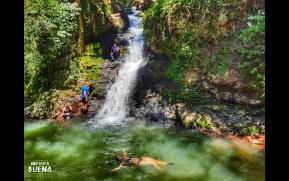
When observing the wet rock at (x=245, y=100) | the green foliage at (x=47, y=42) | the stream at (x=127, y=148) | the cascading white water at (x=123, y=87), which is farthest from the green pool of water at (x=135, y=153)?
the green foliage at (x=47, y=42)

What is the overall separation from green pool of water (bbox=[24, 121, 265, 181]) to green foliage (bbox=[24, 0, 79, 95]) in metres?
2.58

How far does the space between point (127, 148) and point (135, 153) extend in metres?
0.56

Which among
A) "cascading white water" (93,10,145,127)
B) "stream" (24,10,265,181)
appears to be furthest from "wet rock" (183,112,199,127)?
"cascading white water" (93,10,145,127)

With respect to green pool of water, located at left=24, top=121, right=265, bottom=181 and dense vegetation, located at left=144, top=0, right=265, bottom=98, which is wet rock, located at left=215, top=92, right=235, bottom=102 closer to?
dense vegetation, located at left=144, top=0, right=265, bottom=98

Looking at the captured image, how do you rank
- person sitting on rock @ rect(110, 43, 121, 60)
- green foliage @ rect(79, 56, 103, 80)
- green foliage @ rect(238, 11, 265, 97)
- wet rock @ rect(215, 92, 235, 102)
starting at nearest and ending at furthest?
green foliage @ rect(238, 11, 265, 97), wet rock @ rect(215, 92, 235, 102), green foliage @ rect(79, 56, 103, 80), person sitting on rock @ rect(110, 43, 121, 60)

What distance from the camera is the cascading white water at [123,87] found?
14.5 metres

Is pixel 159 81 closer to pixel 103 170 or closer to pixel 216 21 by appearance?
pixel 216 21

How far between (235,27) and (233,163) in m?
6.67

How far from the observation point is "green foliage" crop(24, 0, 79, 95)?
44.3ft

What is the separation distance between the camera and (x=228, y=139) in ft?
37.1

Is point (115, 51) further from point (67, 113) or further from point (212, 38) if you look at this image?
point (212, 38)

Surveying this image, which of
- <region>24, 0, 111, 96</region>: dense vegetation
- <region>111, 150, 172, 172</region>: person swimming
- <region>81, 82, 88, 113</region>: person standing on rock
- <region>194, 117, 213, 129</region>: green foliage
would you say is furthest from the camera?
<region>81, 82, 88, 113</region>: person standing on rock

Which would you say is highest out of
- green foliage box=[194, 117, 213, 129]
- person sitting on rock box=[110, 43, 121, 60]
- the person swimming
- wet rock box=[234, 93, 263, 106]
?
person sitting on rock box=[110, 43, 121, 60]
